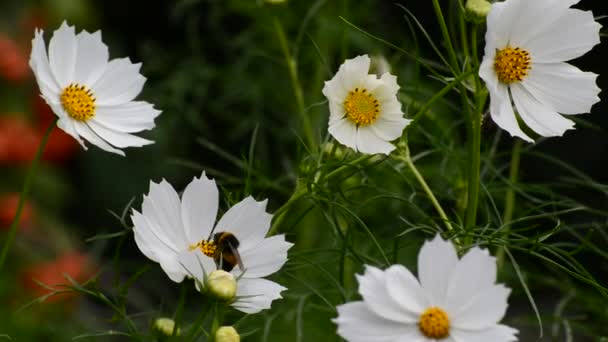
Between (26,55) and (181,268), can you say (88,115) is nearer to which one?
(181,268)

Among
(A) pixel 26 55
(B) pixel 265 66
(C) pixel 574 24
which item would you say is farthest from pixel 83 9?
(C) pixel 574 24

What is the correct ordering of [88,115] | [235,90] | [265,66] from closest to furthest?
[88,115], [235,90], [265,66]

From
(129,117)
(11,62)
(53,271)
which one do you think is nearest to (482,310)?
(129,117)

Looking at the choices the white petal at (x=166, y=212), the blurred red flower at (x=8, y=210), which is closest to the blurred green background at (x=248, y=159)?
the blurred red flower at (x=8, y=210)

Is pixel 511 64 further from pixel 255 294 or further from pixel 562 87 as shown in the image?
pixel 255 294

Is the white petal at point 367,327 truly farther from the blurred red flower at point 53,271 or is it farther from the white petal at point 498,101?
the blurred red flower at point 53,271

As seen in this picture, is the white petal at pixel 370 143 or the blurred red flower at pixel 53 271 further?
the blurred red flower at pixel 53 271

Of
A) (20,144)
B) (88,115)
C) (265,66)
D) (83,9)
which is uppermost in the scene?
(83,9)
